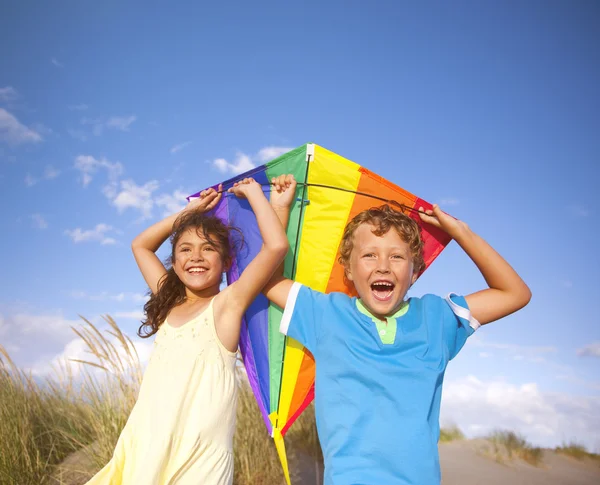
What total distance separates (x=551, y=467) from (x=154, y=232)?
598 centimetres

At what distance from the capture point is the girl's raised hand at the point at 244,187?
119 inches

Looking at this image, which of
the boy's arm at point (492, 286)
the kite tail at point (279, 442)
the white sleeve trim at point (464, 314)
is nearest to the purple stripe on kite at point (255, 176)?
the boy's arm at point (492, 286)

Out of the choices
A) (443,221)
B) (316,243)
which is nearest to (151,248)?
(316,243)

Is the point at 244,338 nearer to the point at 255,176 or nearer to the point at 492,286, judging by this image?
the point at 255,176

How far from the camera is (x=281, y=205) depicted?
301 cm

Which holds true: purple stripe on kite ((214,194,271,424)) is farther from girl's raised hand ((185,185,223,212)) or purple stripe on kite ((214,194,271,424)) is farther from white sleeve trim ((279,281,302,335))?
white sleeve trim ((279,281,302,335))

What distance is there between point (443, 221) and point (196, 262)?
5.05ft

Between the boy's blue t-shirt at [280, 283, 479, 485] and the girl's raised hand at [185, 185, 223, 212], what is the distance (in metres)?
0.90

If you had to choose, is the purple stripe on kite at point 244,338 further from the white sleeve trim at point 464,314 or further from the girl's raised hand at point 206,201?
the white sleeve trim at point 464,314

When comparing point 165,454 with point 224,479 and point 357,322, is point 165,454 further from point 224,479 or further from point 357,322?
point 357,322

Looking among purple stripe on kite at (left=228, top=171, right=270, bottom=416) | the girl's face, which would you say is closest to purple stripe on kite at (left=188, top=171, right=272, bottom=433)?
purple stripe on kite at (left=228, top=171, right=270, bottom=416)

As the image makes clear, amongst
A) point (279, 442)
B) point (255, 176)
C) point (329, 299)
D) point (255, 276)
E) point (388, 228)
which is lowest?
point (279, 442)

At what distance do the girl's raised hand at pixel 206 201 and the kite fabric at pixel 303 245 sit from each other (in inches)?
5.4

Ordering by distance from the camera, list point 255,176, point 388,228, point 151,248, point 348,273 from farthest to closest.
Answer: point 151,248
point 255,176
point 348,273
point 388,228
